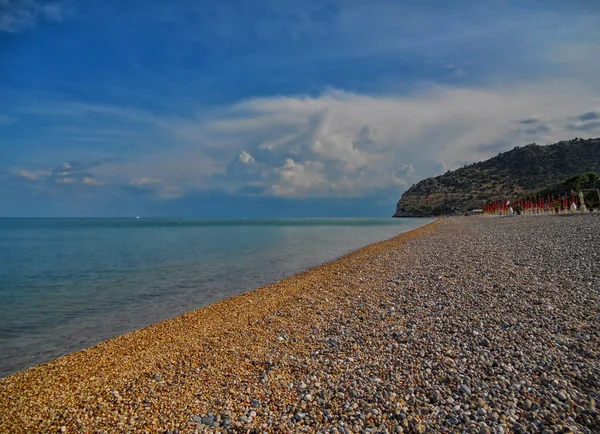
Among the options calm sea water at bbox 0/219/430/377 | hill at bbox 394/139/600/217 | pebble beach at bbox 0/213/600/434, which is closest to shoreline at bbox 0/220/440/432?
pebble beach at bbox 0/213/600/434

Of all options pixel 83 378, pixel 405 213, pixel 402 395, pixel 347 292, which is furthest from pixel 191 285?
pixel 405 213

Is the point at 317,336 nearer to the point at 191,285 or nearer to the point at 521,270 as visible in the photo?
the point at 521,270

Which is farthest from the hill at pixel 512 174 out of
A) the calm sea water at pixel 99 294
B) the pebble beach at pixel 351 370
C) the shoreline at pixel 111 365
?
the shoreline at pixel 111 365

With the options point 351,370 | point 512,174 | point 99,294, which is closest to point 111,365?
point 351,370

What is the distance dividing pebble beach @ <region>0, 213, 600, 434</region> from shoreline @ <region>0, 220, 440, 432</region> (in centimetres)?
4

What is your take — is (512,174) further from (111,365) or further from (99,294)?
(111,365)

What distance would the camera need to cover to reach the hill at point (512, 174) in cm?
10569

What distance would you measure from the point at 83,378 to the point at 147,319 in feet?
18.6

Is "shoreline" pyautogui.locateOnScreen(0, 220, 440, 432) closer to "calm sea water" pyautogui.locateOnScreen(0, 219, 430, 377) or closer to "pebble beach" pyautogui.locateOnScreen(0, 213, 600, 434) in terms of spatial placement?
"pebble beach" pyautogui.locateOnScreen(0, 213, 600, 434)

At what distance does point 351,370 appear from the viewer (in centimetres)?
627

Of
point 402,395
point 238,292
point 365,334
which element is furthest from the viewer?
point 238,292

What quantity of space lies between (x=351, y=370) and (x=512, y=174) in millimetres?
135158

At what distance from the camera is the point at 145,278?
69.2 ft

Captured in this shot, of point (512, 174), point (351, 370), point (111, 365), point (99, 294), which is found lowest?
point (99, 294)
